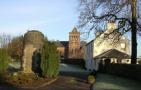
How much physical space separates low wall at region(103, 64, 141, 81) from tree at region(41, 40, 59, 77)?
26.7ft

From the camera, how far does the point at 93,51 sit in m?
85.9

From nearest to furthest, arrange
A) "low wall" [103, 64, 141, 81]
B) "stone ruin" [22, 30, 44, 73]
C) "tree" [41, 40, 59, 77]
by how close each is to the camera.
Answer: "tree" [41, 40, 59, 77]
"stone ruin" [22, 30, 44, 73]
"low wall" [103, 64, 141, 81]

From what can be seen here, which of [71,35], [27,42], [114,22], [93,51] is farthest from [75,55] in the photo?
[27,42]

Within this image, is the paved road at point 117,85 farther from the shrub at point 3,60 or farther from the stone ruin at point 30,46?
the shrub at point 3,60

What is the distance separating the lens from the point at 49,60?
115ft

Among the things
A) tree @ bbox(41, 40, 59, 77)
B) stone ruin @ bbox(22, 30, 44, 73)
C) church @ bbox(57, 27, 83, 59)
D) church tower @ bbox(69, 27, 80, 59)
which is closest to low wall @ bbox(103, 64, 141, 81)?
tree @ bbox(41, 40, 59, 77)

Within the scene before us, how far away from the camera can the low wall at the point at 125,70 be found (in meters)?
37.6

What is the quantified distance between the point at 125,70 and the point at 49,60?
45.3 ft

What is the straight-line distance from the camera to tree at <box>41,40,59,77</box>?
34.7m

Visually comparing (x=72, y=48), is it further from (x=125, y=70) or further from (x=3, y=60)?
(x=3, y=60)

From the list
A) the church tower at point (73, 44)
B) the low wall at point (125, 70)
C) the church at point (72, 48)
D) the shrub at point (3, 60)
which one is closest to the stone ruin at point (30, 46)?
the shrub at point (3, 60)

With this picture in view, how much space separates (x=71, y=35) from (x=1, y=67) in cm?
12144

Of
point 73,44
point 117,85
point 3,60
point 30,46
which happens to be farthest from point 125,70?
point 73,44

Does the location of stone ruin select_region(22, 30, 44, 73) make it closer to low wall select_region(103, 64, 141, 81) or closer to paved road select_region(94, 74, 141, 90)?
paved road select_region(94, 74, 141, 90)
